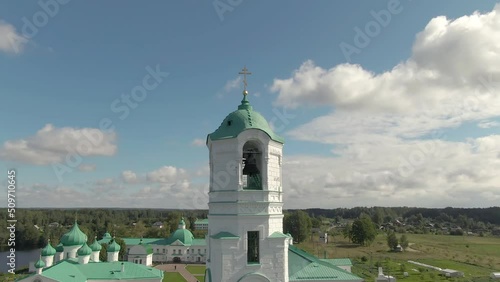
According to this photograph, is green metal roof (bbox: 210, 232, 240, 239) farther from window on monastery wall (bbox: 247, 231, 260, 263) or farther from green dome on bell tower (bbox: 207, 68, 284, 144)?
green dome on bell tower (bbox: 207, 68, 284, 144)

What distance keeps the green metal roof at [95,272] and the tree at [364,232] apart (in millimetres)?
49824

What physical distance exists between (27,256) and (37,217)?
47.3 meters

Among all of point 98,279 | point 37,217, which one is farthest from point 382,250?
point 37,217

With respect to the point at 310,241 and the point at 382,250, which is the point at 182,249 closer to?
the point at 310,241

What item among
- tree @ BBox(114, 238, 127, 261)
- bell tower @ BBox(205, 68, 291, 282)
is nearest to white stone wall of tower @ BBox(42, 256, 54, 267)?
tree @ BBox(114, 238, 127, 261)

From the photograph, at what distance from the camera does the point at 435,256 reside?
217 ft

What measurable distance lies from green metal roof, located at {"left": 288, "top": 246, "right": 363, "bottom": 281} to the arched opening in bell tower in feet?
13.5

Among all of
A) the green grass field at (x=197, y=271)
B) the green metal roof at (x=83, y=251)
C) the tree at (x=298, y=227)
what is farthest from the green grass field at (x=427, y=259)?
the green metal roof at (x=83, y=251)

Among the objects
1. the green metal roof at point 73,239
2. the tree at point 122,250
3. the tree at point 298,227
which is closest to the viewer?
the green metal roof at point 73,239

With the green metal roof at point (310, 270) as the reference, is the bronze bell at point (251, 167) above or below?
above

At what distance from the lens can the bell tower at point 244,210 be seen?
42.6ft

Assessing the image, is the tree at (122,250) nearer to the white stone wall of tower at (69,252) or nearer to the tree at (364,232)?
the white stone wall of tower at (69,252)

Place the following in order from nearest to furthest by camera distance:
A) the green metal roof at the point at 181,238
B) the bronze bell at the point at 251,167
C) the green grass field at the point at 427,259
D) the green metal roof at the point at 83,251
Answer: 1. the bronze bell at the point at 251,167
2. the green metal roof at the point at 83,251
3. the green grass field at the point at 427,259
4. the green metal roof at the point at 181,238

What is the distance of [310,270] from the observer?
1562 centimetres
